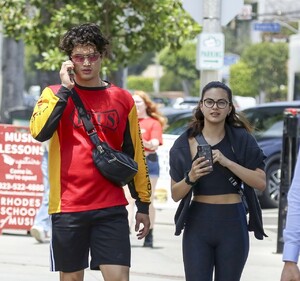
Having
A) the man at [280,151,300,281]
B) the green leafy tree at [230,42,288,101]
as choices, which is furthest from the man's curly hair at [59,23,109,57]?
the green leafy tree at [230,42,288,101]

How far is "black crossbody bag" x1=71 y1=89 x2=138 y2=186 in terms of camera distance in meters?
6.01

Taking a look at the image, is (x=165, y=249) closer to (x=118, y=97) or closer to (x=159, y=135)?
(x=159, y=135)

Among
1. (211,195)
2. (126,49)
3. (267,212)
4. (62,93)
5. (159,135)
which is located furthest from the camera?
(267,212)

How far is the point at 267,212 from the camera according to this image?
53.8 ft

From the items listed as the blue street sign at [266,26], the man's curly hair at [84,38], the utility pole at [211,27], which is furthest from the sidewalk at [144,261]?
the blue street sign at [266,26]

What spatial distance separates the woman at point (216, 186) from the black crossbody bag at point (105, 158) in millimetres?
420

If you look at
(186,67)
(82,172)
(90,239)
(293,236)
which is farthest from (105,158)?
(186,67)

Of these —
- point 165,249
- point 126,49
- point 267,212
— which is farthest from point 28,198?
point 267,212

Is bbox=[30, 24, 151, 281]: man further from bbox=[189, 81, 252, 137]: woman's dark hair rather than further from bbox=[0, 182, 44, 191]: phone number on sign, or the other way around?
bbox=[0, 182, 44, 191]: phone number on sign

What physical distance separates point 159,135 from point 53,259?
5.58m

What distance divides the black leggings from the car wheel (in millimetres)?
10677

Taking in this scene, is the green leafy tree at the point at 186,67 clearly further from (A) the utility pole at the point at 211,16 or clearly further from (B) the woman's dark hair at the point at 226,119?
(B) the woman's dark hair at the point at 226,119

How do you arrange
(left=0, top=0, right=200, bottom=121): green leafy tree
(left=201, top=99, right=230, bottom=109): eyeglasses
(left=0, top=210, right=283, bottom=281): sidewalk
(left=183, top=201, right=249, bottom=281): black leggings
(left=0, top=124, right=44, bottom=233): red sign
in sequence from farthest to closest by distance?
(left=0, top=0, right=200, bottom=121): green leafy tree
(left=0, top=124, right=44, bottom=233): red sign
(left=0, top=210, right=283, bottom=281): sidewalk
(left=201, top=99, right=230, bottom=109): eyeglasses
(left=183, top=201, right=249, bottom=281): black leggings

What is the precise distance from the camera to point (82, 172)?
19.9 ft
